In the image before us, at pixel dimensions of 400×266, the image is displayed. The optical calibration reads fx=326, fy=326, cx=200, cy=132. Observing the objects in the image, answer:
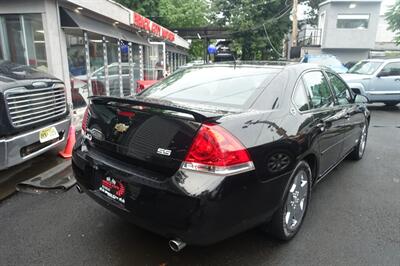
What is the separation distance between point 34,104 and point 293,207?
128 inches

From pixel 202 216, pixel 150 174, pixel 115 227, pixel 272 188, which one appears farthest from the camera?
pixel 115 227

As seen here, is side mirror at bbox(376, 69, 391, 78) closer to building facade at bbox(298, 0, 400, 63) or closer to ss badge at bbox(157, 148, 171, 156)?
ss badge at bbox(157, 148, 171, 156)

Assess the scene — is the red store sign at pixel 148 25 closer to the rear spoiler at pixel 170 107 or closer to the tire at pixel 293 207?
the rear spoiler at pixel 170 107

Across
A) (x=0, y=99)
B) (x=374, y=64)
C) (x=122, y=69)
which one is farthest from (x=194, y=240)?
(x=374, y=64)

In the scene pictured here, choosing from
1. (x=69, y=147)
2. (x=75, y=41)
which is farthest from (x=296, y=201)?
(x=75, y=41)

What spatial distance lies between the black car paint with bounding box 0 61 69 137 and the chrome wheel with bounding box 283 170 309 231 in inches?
119

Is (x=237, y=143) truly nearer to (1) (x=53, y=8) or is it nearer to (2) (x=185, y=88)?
(2) (x=185, y=88)

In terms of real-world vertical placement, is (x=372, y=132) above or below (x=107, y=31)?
below

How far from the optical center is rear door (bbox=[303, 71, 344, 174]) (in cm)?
332

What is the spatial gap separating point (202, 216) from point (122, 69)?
998cm

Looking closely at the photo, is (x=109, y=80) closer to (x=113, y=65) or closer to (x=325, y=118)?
(x=113, y=65)

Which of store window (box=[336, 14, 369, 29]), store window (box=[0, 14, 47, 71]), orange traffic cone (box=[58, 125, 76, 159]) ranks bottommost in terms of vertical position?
orange traffic cone (box=[58, 125, 76, 159])

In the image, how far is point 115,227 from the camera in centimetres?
305

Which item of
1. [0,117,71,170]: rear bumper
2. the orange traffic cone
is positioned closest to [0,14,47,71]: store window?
the orange traffic cone
